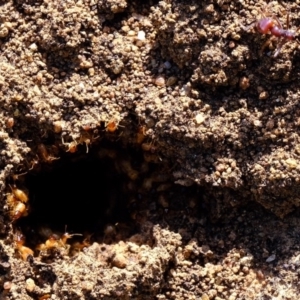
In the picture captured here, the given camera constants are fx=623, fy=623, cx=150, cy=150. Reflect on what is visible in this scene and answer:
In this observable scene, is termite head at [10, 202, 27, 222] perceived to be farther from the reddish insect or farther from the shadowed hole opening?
the reddish insect

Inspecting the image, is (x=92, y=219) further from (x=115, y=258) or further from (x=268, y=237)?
(x=268, y=237)

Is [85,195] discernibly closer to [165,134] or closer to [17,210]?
[17,210]

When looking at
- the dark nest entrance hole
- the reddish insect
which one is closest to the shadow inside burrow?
the dark nest entrance hole

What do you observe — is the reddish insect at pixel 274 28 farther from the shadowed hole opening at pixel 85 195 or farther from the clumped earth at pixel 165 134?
the shadowed hole opening at pixel 85 195

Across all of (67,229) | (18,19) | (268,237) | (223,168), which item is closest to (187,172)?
(223,168)

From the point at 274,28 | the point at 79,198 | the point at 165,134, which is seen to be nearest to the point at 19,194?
the point at 79,198

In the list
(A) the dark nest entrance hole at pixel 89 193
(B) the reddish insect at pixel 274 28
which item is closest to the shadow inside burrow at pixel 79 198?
(A) the dark nest entrance hole at pixel 89 193

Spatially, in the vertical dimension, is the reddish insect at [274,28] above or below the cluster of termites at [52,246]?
above
